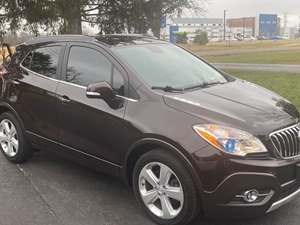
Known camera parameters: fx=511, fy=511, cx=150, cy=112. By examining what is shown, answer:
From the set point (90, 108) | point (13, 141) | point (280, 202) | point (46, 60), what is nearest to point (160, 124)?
point (90, 108)

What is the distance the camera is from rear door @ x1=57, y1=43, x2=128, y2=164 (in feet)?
16.2

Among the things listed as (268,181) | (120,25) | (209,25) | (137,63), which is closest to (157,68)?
(137,63)

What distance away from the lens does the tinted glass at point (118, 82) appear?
498 cm

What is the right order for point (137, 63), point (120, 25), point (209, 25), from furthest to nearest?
point (209, 25)
point (120, 25)
point (137, 63)

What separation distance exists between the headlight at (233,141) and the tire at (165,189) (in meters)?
0.36

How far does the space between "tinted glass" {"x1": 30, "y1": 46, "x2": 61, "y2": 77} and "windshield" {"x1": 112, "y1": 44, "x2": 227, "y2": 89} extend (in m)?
0.99

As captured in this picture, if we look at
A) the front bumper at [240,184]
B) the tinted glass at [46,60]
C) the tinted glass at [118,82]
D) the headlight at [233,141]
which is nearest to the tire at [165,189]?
the front bumper at [240,184]

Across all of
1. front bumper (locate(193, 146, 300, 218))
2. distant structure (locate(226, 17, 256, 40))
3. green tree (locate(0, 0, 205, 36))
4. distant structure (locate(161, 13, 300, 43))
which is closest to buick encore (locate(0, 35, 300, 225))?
front bumper (locate(193, 146, 300, 218))

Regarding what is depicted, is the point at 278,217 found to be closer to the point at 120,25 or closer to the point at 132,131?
the point at 132,131

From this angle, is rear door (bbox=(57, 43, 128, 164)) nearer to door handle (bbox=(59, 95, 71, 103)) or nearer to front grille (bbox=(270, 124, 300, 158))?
door handle (bbox=(59, 95, 71, 103))

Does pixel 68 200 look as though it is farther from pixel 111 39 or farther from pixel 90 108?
pixel 111 39

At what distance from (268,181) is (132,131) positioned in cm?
131

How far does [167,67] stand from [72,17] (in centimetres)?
1134

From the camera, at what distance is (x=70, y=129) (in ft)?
17.9
